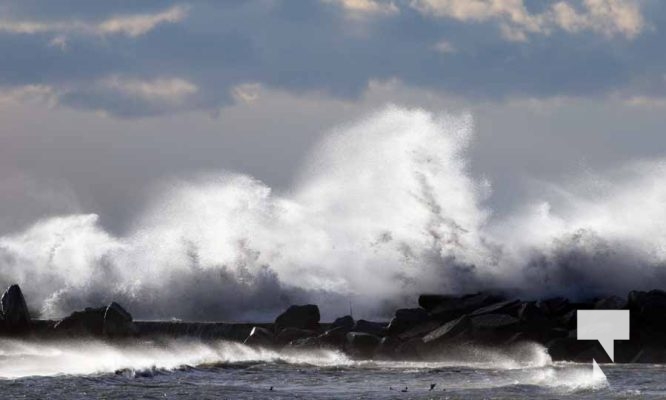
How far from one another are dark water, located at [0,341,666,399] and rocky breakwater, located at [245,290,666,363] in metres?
0.40

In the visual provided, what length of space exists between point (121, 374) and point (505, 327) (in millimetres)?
8601

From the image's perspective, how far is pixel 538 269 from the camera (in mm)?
40438

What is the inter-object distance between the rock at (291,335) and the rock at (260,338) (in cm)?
17

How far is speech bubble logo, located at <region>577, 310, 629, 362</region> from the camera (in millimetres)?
31106

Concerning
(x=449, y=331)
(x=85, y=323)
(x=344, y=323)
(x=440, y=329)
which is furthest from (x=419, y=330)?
(x=85, y=323)

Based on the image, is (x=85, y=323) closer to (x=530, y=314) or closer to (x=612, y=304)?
(x=530, y=314)

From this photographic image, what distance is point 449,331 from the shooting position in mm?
32125

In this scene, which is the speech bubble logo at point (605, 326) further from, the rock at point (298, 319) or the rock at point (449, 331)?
the rock at point (298, 319)

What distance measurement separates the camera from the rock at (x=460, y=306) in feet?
111

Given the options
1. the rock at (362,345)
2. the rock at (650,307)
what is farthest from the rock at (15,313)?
the rock at (650,307)

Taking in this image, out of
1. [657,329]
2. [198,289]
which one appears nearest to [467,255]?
[198,289]

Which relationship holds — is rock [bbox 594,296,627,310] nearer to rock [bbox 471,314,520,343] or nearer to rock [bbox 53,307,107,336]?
rock [bbox 471,314,520,343]

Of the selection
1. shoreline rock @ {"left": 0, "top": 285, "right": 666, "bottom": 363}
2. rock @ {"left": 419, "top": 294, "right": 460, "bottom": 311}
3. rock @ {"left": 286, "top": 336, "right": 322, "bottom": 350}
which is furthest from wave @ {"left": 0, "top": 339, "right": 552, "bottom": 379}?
rock @ {"left": 419, "top": 294, "right": 460, "bottom": 311}

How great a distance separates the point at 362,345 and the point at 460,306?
302cm
